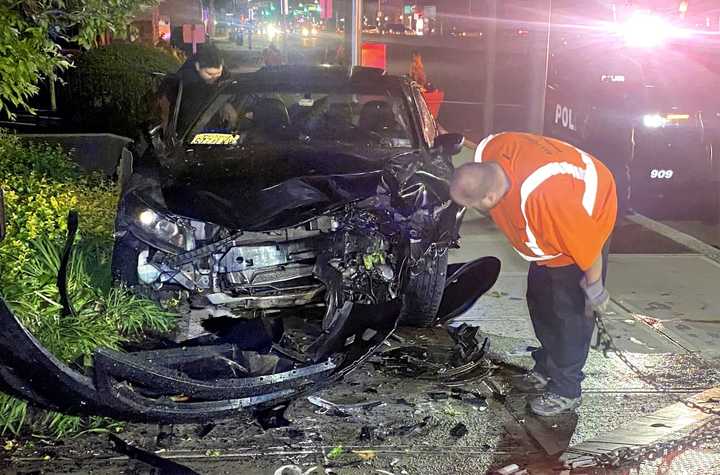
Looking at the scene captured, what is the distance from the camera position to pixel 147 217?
4086 millimetres

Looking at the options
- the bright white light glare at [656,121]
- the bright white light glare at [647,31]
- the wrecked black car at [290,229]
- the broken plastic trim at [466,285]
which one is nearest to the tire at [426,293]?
the wrecked black car at [290,229]

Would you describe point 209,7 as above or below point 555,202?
above

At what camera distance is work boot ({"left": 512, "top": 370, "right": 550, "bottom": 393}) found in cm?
445

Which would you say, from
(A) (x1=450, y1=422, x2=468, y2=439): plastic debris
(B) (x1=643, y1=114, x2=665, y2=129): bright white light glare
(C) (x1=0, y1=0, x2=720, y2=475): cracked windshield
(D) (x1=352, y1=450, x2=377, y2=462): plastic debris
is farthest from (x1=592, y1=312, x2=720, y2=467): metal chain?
(B) (x1=643, y1=114, x2=665, y2=129): bright white light glare

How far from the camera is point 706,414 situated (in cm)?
415

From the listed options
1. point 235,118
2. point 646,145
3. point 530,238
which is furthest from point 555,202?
point 646,145

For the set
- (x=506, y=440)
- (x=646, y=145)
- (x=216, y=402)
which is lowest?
(x=506, y=440)

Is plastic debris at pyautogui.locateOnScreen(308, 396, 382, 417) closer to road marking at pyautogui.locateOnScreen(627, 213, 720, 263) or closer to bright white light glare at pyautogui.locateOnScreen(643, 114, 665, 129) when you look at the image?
road marking at pyautogui.locateOnScreen(627, 213, 720, 263)

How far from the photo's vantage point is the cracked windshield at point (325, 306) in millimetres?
3607

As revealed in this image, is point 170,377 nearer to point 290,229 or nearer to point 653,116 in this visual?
point 290,229

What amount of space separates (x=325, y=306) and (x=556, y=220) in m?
1.40

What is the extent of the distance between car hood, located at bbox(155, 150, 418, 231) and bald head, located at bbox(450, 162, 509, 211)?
65cm

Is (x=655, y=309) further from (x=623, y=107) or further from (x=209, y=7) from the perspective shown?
(x=209, y=7)

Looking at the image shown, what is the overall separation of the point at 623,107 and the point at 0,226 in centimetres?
743
